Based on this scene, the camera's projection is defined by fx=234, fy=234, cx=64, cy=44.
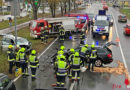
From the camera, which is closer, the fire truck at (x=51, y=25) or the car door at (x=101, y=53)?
the car door at (x=101, y=53)

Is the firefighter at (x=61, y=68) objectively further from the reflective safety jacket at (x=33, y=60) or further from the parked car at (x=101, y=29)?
the parked car at (x=101, y=29)

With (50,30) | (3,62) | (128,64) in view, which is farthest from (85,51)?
(50,30)

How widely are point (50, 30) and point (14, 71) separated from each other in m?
Result: 13.2

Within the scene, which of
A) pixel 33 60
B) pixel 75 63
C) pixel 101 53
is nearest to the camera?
pixel 75 63

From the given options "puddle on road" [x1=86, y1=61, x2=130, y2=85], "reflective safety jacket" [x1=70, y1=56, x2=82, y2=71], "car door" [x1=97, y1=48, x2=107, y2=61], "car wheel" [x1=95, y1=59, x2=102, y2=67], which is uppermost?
"reflective safety jacket" [x1=70, y1=56, x2=82, y2=71]

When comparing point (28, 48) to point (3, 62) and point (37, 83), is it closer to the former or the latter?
point (3, 62)

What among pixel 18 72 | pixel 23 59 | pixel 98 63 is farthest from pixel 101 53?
pixel 18 72

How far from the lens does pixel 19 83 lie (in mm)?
12180

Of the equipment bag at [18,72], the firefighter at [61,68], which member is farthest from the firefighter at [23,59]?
the firefighter at [61,68]

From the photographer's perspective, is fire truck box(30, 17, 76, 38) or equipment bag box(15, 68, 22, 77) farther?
fire truck box(30, 17, 76, 38)

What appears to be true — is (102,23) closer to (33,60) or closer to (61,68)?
(33,60)

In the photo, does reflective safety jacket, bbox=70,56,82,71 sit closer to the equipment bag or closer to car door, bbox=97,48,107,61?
the equipment bag

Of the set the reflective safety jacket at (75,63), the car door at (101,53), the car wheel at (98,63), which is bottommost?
the car wheel at (98,63)

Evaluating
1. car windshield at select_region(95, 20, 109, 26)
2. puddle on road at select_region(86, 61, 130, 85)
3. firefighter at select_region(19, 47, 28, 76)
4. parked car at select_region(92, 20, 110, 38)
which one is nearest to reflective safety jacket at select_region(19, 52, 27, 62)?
firefighter at select_region(19, 47, 28, 76)
